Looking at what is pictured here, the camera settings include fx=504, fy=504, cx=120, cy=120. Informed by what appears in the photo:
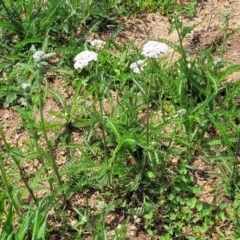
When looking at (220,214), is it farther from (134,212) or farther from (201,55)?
(201,55)

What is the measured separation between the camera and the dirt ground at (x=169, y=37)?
10.6ft

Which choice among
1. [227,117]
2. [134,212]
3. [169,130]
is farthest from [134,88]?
[134,212]

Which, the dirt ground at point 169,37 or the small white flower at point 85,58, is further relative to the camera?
the dirt ground at point 169,37

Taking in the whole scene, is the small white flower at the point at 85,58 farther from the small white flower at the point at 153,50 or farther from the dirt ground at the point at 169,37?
the dirt ground at the point at 169,37

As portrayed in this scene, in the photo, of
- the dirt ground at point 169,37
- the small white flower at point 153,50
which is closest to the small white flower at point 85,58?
the small white flower at point 153,50

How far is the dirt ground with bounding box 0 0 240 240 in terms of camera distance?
3223 millimetres

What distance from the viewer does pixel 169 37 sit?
4184 millimetres

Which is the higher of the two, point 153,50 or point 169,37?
point 153,50

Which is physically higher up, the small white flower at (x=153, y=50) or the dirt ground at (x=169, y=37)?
the small white flower at (x=153, y=50)

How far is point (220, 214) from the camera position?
9.66 feet

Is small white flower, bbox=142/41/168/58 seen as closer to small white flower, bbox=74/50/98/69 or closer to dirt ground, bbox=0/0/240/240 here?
small white flower, bbox=74/50/98/69

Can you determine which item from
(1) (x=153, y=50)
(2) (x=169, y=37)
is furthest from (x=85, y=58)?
(2) (x=169, y=37)

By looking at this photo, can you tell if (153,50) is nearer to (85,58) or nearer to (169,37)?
(85,58)

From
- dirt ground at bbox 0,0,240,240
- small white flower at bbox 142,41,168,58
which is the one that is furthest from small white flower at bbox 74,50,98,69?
dirt ground at bbox 0,0,240,240
